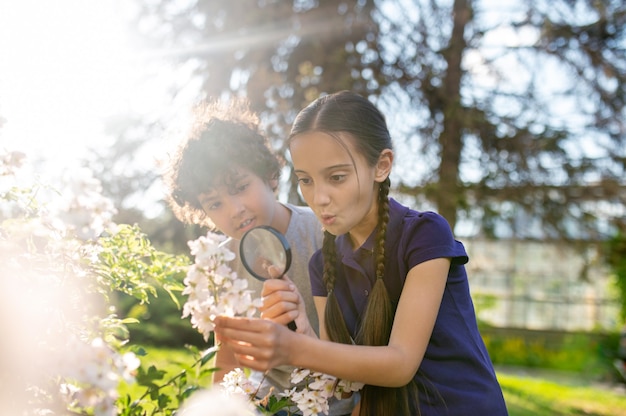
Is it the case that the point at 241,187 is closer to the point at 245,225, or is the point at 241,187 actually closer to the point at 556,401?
the point at 245,225

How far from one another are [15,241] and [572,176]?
742 cm

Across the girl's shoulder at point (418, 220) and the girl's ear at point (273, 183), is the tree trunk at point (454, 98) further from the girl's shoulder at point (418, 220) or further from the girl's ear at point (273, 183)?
the girl's shoulder at point (418, 220)

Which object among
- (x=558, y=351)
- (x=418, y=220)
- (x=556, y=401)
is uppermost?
(x=418, y=220)

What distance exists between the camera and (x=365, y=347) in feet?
5.09

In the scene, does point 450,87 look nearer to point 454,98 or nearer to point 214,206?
point 454,98

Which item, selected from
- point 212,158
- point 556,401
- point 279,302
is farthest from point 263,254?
point 556,401

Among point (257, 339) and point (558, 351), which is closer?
point (257, 339)

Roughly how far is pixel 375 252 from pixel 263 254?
397 mm

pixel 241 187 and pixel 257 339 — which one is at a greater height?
pixel 241 187

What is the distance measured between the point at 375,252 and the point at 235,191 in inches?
28.3

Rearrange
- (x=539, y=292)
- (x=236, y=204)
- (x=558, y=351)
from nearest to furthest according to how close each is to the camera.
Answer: (x=236, y=204) → (x=558, y=351) → (x=539, y=292)

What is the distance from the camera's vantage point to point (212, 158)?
245 cm

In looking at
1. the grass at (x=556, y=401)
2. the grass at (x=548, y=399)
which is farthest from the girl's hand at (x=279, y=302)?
the grass at (x=556, y=401)

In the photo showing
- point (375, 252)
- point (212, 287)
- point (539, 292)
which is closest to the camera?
point (212, 287)
